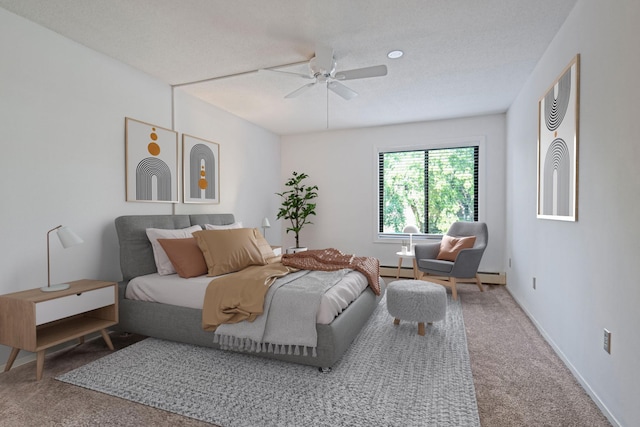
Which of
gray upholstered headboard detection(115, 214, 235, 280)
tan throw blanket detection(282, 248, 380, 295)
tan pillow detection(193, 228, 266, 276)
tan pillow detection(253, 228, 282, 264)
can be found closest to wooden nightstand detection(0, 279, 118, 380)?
gray upholstered headboard detection(115, 214, 235, 280)

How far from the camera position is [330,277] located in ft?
9.67

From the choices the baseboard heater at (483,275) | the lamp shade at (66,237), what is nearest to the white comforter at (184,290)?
the lamp shade at (66,237)

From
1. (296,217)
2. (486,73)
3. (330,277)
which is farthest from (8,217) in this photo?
(486,73)

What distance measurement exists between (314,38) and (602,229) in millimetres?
2488

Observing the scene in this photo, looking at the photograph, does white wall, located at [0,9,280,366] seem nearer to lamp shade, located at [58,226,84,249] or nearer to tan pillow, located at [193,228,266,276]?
lamp shade, located at [58,226,84,249]

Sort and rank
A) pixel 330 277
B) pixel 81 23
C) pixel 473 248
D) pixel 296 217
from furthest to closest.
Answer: pixel 296 217 → pixel 473 248 → pixel 330 277 → pixel 81 23

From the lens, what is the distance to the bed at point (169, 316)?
2359 millimetres

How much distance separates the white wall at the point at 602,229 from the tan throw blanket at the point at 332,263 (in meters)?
1.54

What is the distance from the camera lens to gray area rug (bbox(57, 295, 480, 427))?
6.22 ft

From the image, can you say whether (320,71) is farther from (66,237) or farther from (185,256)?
(66,237)

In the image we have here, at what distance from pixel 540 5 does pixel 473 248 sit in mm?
2814

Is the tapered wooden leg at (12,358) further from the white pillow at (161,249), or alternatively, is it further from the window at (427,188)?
the window at (427,188)

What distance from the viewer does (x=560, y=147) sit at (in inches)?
104

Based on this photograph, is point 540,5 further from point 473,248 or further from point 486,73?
point 473,248
